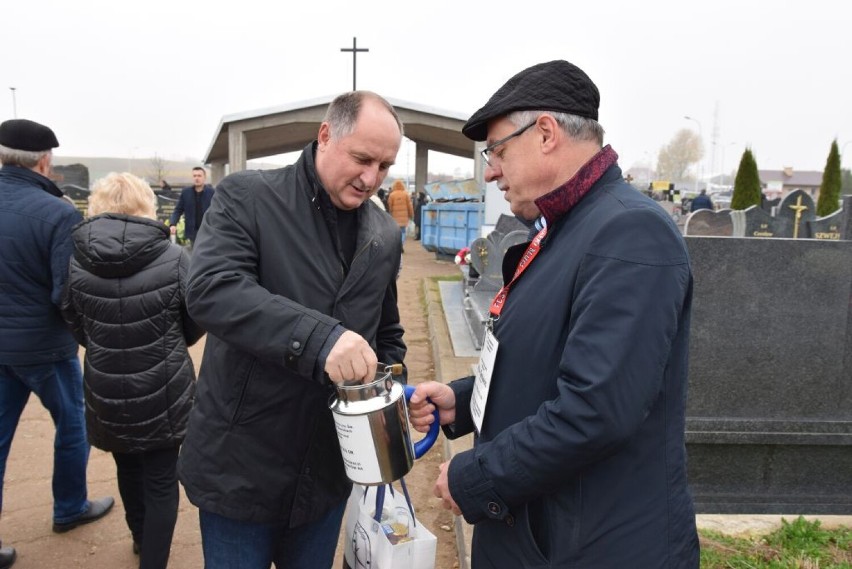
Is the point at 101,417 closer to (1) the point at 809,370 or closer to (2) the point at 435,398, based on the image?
(2) the point at 435,398

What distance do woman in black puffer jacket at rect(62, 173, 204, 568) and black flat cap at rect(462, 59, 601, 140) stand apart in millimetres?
1719

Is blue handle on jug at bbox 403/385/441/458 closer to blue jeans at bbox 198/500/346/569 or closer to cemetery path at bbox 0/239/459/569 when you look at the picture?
blue jeans at bbox 198/500/346/569

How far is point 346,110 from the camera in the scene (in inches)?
71.7

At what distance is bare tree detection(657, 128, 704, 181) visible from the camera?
109250 millimetres

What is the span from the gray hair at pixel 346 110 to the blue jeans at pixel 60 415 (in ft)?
7.23

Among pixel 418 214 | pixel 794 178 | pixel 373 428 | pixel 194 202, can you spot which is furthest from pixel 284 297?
pixel 794 178

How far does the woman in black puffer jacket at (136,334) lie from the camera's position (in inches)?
104

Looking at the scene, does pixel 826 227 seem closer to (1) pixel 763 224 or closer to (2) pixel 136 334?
(1) pixel 763 224

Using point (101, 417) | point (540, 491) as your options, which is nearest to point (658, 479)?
point (540, 491)

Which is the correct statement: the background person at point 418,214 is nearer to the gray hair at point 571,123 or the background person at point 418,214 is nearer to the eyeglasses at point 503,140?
the eyeglasses at point 503,140

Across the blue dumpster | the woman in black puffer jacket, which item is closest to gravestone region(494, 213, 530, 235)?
the blue dumpster

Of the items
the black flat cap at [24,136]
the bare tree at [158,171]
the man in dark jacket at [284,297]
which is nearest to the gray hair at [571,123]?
the man in dark jacket at [284,297]

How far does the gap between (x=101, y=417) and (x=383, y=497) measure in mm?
1531

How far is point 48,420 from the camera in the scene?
511 centimetres
